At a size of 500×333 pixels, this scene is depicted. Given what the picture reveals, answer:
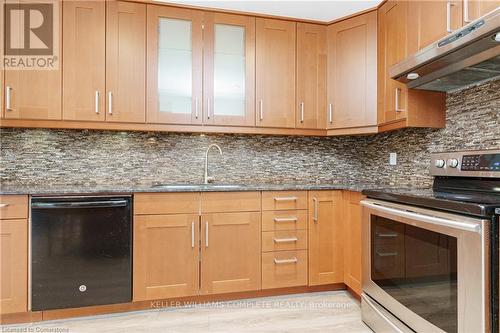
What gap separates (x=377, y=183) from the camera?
2734 millimetres

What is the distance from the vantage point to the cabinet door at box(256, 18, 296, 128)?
253 centimetres

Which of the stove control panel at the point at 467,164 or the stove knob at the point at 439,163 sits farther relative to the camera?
the stove knob at the point at 439,163

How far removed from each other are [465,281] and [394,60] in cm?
159

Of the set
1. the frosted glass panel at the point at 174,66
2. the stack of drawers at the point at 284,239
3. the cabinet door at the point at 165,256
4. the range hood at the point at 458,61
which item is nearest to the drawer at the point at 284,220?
the stack of drawers at the point at 284,239

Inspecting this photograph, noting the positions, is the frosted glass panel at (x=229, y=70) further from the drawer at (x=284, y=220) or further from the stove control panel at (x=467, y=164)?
the stove control panel at (x=467, y=164)

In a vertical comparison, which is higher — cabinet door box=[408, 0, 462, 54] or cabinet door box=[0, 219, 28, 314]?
cabinet door box=[408, 0, 462, 54]

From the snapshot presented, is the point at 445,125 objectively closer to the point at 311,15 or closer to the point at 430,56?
the point at 430,56

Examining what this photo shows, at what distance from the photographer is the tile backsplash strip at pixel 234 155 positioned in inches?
85.4

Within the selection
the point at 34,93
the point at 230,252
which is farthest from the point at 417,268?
the point at 34,93

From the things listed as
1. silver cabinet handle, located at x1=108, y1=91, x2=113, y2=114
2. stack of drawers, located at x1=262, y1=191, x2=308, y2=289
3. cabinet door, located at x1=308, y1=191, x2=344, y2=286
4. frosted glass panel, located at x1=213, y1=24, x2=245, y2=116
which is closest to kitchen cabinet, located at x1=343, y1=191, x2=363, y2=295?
cabinet door, located at x1=308, y1=191, x2=344, y2=286

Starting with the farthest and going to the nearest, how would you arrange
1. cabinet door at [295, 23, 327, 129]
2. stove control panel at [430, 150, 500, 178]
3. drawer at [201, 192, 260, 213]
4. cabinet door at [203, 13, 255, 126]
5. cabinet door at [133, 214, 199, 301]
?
cabinet door at [295, 23, 327, 129] < cabinet door at [203, 13, 255, 126] < drawer at [201, 192, 260, 213] < cabinet door at [133, 214, 199, 301] < stove control panel at [430, 150, 500, 178]

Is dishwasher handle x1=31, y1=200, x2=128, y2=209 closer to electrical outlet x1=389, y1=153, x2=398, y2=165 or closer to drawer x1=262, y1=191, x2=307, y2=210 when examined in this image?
drawer x1=262, y1=191, x2=307, y2=210

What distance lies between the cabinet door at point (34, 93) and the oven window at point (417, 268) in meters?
2.45

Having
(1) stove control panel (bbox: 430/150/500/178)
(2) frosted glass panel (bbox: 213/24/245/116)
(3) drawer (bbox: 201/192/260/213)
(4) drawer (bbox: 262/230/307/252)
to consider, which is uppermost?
(2) frosted glass panel (bbox: 213/24/245/116)
